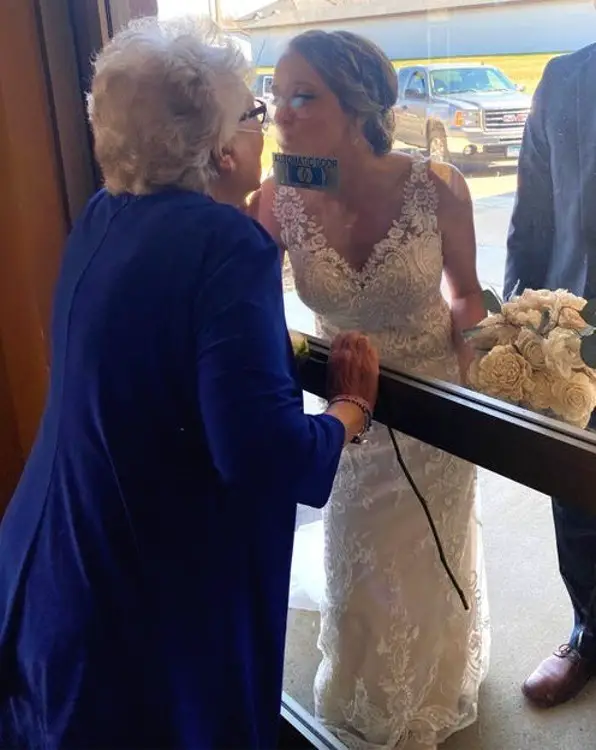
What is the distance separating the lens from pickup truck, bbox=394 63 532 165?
1021 millimetres

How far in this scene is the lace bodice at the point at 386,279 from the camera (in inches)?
49.3

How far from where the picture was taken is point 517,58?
3.26ft

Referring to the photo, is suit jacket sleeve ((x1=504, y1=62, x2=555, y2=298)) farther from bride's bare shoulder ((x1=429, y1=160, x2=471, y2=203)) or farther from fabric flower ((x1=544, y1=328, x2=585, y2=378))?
fabric flower ((x1=544, y1=328, x2=585, y2=378))

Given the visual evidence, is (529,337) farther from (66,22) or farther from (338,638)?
(66,22)

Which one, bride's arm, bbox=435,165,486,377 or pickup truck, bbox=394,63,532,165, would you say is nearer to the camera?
pickup truck, bbox=394,63,532,165

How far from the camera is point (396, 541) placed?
141 centimetres

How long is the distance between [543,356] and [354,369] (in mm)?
252

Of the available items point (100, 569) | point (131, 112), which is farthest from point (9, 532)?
point (131, 112)

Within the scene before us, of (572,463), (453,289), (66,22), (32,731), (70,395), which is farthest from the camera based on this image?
(66,22)

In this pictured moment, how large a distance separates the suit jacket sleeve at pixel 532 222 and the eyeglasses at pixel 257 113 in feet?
1.18

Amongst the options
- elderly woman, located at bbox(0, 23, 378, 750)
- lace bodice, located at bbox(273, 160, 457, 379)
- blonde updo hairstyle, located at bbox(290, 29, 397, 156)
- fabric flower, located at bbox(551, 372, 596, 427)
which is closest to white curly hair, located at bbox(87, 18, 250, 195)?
elderly woman, located at bbox(0, 23, 378, 750)

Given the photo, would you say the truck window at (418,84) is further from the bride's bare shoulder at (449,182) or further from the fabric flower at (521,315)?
the fabric flower at (521,315)

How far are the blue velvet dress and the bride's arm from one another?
1.16 feet

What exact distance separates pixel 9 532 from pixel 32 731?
26cm
